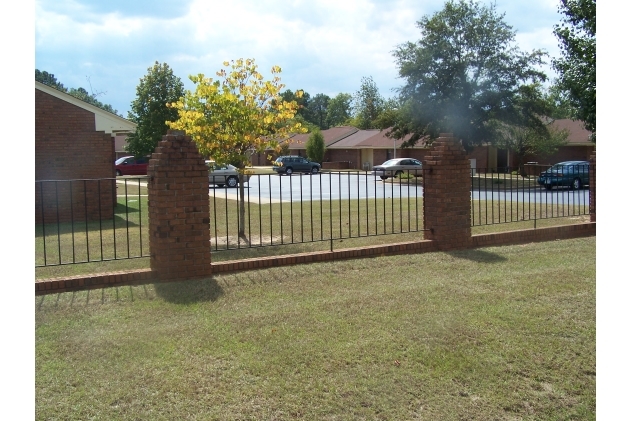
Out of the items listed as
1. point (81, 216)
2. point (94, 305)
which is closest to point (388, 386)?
point (94, 305)

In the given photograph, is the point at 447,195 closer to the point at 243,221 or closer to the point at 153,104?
the point at 243,221

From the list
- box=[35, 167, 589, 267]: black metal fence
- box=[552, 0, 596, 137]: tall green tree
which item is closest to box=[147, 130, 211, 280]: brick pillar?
box=[35, 167, 589, 267]: black metal fence

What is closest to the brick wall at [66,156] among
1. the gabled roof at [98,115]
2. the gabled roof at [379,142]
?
the gabled roof at [98,115]

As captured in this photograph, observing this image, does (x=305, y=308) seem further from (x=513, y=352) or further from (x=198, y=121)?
(x=198, y=121)

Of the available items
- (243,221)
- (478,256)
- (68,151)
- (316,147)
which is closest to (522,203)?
(478,256)

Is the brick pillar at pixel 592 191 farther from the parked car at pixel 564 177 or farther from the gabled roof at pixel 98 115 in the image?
the gabled roof at pixel 98 115

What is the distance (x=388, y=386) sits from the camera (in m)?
4.47

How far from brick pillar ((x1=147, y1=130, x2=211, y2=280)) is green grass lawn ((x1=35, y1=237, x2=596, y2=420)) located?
1.01 ft

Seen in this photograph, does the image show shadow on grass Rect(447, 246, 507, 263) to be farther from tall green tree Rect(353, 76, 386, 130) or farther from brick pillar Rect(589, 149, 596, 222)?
→ tall green tree Rect(353, 76, 386, 130)

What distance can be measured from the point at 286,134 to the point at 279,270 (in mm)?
4314

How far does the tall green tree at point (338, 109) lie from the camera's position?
109250mm

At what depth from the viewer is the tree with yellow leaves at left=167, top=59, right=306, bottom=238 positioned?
10781 mm
